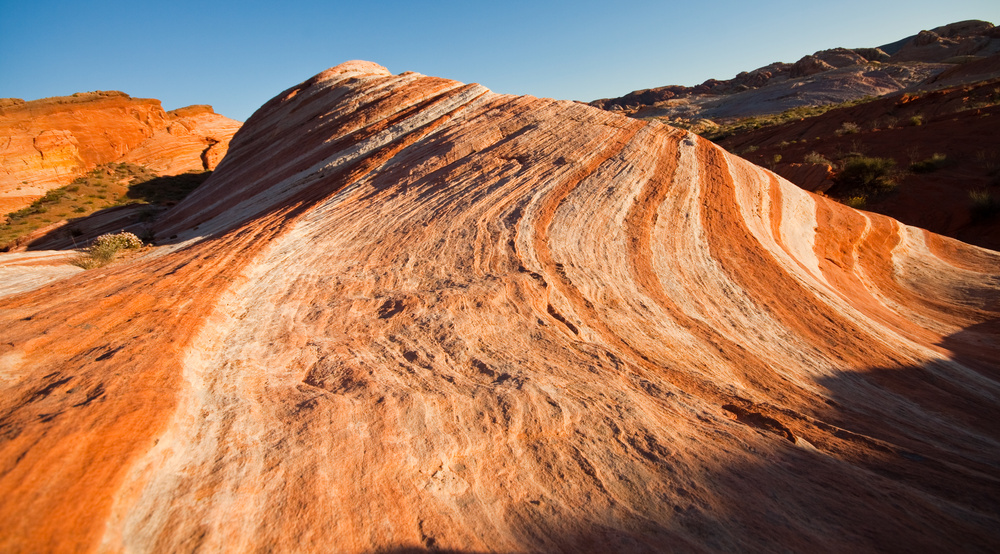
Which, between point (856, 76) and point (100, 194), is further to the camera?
point (856, 76)

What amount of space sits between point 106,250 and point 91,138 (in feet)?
104

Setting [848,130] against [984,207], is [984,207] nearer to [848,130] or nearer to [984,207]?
[984,207]

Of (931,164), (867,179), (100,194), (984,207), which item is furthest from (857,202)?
(100,194)

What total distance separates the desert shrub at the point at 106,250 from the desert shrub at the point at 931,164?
25531 mm

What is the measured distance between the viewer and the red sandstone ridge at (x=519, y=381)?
2.73 meters

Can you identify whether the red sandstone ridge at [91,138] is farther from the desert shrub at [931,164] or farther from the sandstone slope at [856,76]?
the sandstone slope at [856,76]

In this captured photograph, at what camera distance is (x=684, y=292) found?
20.6 ft

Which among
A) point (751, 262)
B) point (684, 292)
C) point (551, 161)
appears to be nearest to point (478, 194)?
point (551, 161)

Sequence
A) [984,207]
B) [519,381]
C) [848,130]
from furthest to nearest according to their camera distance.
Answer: [848,130] < [984,207] < [519,381]

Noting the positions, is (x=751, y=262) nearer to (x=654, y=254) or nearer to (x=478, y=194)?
(x=654, y=254)

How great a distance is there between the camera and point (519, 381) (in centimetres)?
421

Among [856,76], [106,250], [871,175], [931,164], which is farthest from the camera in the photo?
[856,76]

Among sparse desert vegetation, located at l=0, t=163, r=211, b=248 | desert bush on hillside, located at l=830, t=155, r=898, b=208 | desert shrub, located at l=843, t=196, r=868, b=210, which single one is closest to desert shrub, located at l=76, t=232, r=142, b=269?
sparse desert vegetation, located at l=0, t=163, r=211, b=248

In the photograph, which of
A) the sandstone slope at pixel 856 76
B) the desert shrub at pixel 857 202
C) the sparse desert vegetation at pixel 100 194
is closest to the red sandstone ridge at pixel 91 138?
the sparse desert vegetation at pixel 100 194
